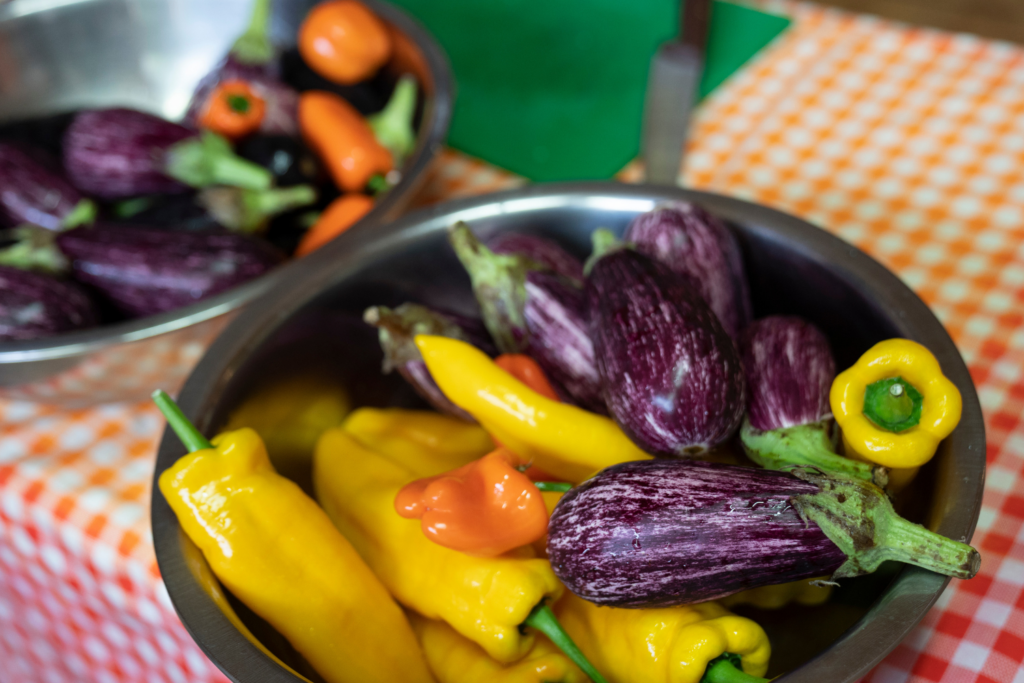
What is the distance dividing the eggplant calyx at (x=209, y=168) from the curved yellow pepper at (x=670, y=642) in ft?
2.29

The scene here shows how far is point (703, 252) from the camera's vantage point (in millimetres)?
717

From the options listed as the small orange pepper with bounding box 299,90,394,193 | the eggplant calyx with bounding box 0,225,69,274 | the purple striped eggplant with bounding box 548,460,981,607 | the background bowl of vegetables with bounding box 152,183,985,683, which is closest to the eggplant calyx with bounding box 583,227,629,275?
the background bowl of vegetables with bounding box 152,183,985,683

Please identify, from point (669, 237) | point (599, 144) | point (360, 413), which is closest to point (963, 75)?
point (599, 144)

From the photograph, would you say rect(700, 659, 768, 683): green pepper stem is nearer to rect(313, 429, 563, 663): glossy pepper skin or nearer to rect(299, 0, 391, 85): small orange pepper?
rect(313, 429, 563, 663): glossy pepper skin

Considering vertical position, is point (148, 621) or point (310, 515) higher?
point (310, 515)

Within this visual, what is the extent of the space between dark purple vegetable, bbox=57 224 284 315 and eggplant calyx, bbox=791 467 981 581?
606 mm

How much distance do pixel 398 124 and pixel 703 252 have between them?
566mm

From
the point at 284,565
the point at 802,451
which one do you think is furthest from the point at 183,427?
the point at 802,451

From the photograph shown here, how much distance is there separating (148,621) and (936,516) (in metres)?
0.65

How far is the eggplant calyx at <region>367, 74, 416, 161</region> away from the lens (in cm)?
112

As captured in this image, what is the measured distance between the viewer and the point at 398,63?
4.02 feet

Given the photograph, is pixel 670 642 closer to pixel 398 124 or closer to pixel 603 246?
pixel 603 246

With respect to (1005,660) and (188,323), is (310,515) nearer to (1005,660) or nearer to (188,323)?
(188,323)

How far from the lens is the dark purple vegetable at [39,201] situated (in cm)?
103
